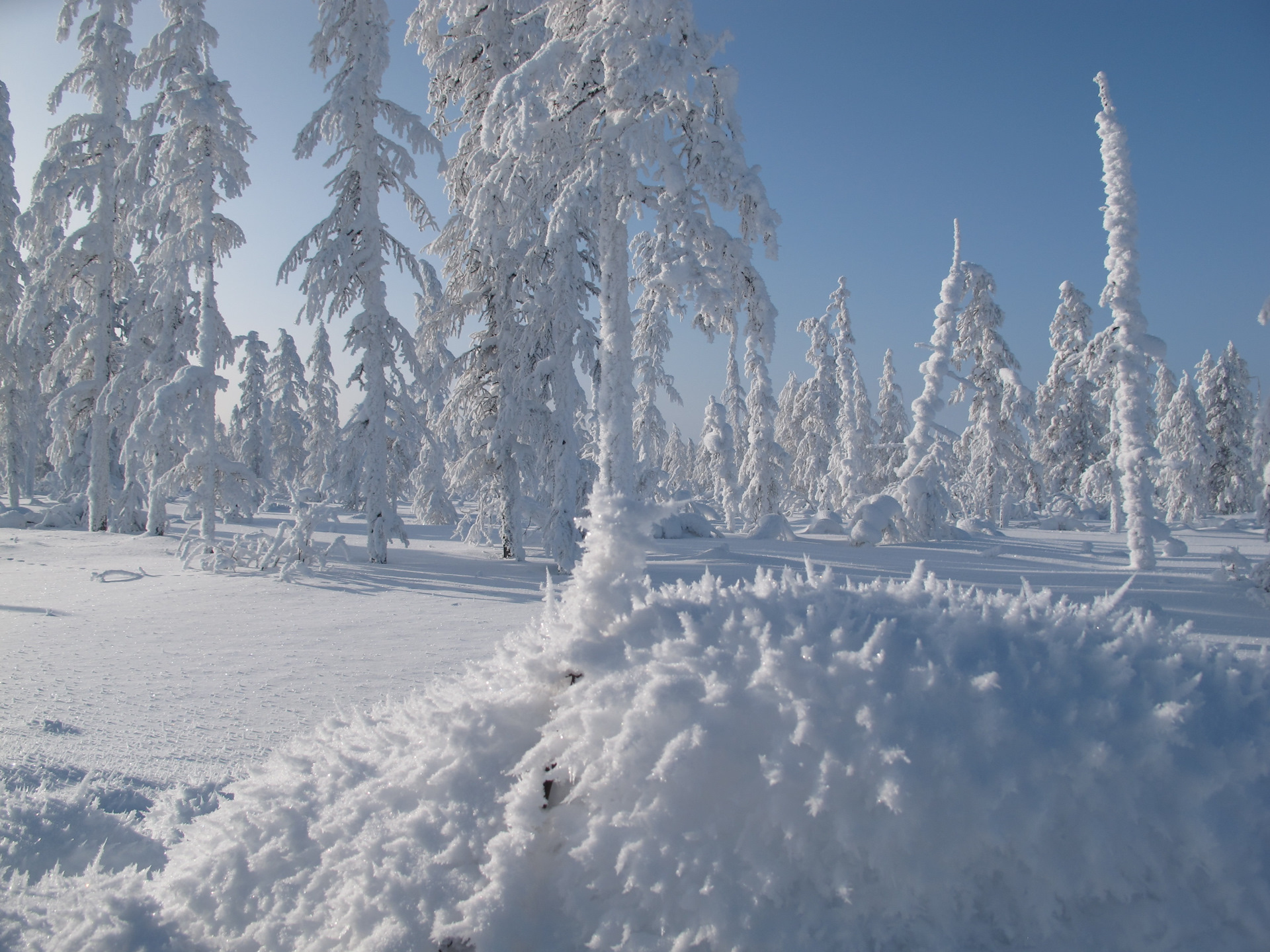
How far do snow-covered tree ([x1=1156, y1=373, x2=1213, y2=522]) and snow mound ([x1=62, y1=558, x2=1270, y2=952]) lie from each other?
3544cm

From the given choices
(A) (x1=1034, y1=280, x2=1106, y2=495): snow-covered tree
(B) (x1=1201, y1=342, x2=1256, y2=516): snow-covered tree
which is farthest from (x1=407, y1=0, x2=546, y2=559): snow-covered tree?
(B) (x1=1201, y1=342, x2=1256, y2=516): snow-covered tree

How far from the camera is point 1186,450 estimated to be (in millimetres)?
32688

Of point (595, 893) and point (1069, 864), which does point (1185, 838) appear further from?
point (595, 893)

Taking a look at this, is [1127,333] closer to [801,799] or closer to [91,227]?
[801,799]

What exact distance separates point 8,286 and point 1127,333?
30987mm

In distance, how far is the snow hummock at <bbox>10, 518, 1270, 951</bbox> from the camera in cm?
120

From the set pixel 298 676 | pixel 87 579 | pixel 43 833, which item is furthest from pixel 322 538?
pixel 43 833

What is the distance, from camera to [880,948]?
1203mm

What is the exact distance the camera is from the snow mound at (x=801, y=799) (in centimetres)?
120

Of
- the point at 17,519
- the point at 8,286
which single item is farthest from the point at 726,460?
the point at 8,286

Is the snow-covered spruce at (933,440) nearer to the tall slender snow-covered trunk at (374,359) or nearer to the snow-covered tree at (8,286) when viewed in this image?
the tall slender snow-covered trunk at (374,359)

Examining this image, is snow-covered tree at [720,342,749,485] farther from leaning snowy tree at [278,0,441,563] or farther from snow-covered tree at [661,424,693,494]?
snow-covered tree at [661,424,693,494]

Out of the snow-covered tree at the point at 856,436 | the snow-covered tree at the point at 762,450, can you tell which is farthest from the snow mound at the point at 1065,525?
the snow-covered tree at the point at 762,450

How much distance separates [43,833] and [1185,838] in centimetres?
340
